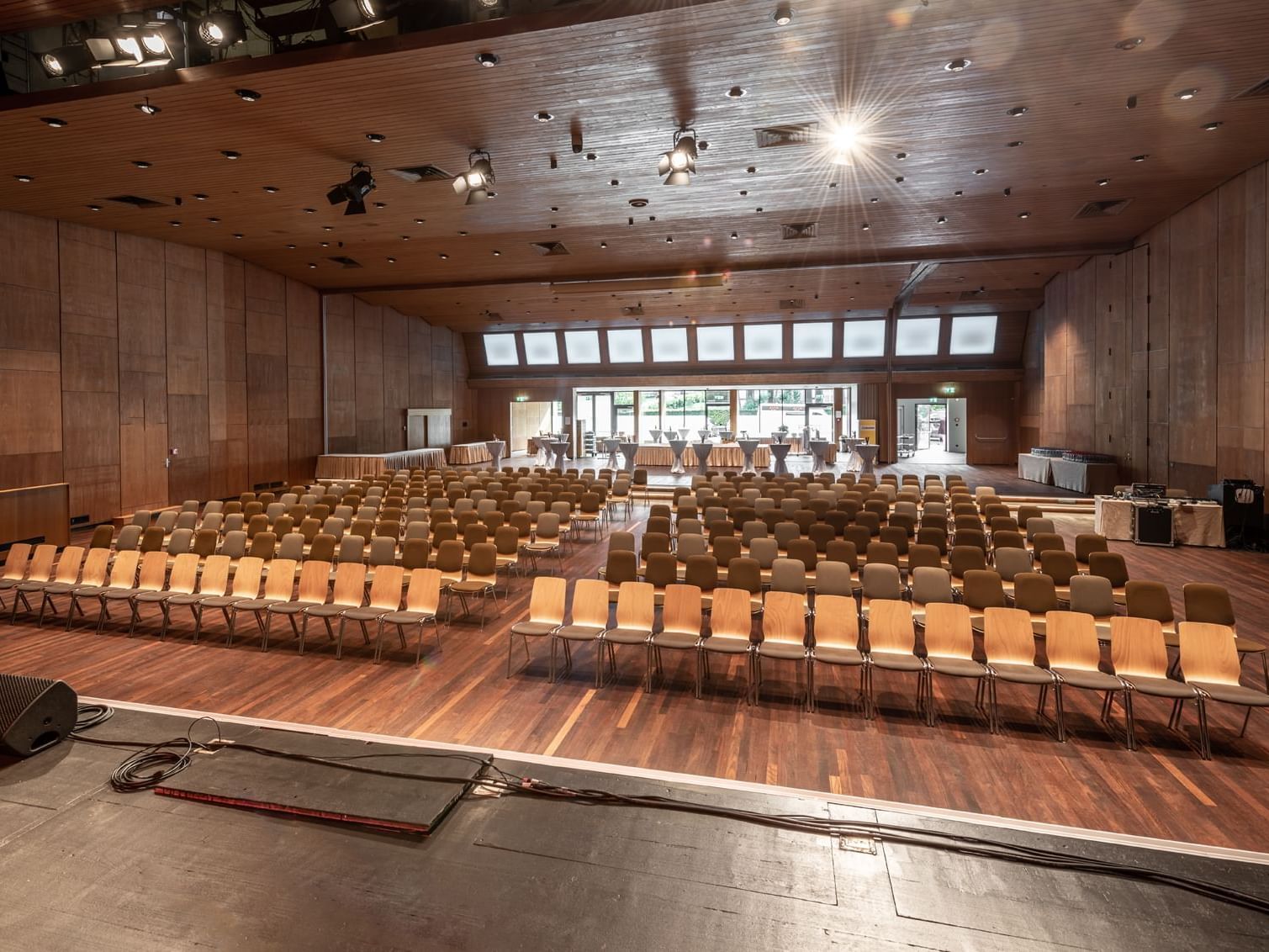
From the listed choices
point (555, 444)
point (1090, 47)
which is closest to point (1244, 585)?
point (1090, 47)

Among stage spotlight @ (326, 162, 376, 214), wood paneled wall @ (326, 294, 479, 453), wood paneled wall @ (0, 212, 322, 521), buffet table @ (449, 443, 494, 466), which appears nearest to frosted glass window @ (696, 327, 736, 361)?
buffet table @ (449, 443, 494, 466)

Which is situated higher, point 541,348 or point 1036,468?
point 541,348

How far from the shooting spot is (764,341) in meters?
22.6

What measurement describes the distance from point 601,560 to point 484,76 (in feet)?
19.7

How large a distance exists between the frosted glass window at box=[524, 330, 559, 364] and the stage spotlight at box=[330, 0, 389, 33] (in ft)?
57.8

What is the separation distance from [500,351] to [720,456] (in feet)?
30.0

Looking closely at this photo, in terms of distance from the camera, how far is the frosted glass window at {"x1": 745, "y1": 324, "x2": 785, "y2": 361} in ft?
73.3

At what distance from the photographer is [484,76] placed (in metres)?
6.75

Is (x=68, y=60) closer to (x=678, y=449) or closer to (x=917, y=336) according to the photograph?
(x=678, y=449)

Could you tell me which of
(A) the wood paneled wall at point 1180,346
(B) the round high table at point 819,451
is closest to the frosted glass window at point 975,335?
(A) the wood paneled wall at point 1180,346

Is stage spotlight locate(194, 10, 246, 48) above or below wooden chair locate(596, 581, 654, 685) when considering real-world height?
above

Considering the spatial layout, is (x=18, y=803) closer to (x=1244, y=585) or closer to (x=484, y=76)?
(x=484, y=76)

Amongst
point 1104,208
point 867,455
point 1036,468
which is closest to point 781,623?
point 1104,208

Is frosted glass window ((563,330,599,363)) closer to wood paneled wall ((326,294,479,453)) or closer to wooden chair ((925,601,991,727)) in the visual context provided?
wood paneled wall ((326,294,479,453))
